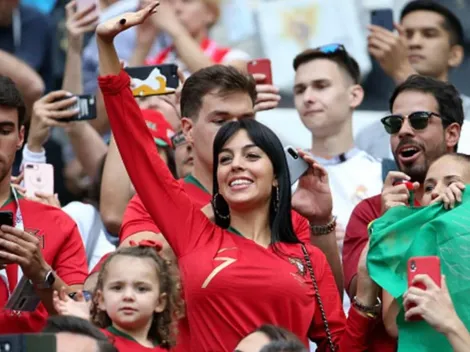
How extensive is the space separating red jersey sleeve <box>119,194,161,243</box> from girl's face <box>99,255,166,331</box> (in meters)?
→ 0.35

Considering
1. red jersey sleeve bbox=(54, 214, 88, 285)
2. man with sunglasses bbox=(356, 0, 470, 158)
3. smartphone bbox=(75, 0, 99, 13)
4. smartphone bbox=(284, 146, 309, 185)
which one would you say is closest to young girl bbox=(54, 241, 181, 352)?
red jersey sleeve bbox=(54, 214, 88, 285)

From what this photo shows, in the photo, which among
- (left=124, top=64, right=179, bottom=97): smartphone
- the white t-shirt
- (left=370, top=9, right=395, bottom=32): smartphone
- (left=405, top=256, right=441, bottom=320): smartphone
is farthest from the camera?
(left=370, top=9, right=395, bottom=32): smartphone

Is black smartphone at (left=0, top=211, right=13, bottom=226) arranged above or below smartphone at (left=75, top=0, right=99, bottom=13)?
below

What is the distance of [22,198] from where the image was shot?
7.26 m

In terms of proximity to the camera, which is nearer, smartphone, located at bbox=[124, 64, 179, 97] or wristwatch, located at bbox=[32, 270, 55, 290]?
wristwatch, located at bbox=[32, 270, 55, 290]

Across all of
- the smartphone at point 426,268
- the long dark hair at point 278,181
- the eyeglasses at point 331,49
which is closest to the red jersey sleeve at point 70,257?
the long dark hair at point 278,181

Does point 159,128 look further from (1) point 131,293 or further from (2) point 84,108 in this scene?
(1) point 131,293

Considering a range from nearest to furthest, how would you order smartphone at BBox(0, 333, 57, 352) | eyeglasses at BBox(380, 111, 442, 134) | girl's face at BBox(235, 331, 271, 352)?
smartphone at BBox(0, 333, 57, 352), girl's face at BBox(235, 331, 271, 352), eyeglasses at BBox(380, 111, 442, 134)

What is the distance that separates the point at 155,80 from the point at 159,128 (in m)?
0.71

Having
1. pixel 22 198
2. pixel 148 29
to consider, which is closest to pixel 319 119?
pixel 148 29

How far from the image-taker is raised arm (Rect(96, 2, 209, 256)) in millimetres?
6602

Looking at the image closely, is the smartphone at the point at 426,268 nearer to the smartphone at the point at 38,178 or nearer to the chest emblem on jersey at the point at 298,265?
the chest emblem on jersey at the point at 298,265

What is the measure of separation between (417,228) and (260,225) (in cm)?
73

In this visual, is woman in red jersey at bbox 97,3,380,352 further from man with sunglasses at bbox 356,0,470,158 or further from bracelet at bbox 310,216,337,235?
man with sunglasses at bbox 356,0,470,158
